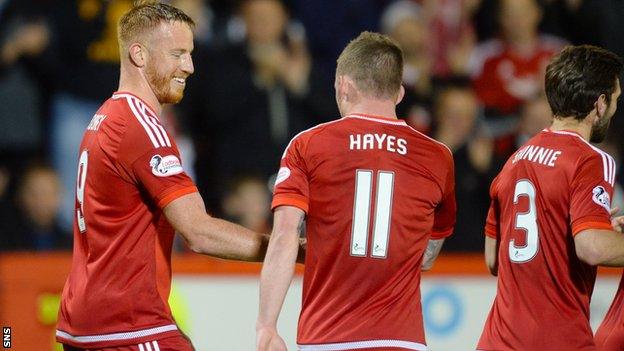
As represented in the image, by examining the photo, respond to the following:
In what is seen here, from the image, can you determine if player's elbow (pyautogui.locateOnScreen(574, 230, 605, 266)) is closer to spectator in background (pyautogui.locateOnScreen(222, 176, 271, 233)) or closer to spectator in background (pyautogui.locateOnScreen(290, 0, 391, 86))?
spectator in background (pyautogui.locateOnScreen(222, 176, 271, 233))

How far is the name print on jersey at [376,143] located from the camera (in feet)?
14.3

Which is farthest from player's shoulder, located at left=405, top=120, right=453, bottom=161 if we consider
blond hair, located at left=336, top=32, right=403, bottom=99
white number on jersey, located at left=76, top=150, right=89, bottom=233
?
white number on jersey, located at left=76, top=150, right=89, bottom=233

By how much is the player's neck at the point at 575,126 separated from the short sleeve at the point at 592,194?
19 cm

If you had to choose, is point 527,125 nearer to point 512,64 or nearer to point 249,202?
point 512,64

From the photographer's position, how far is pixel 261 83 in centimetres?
818

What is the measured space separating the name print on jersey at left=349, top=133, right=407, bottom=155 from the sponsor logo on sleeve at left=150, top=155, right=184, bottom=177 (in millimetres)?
707

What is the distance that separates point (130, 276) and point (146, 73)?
34.5 inches

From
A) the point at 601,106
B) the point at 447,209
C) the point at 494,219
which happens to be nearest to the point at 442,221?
the point at 447,209

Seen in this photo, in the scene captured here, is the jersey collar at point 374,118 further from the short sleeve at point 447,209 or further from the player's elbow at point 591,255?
the player's elbow at point 591,255

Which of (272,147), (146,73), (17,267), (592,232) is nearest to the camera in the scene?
(592,232)

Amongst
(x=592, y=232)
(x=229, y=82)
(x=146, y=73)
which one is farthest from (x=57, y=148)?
(x=592, y=232)

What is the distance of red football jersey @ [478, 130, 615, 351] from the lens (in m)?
4.38

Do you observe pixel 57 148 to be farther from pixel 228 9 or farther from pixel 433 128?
pixel 433 128

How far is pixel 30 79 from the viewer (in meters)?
8.25
